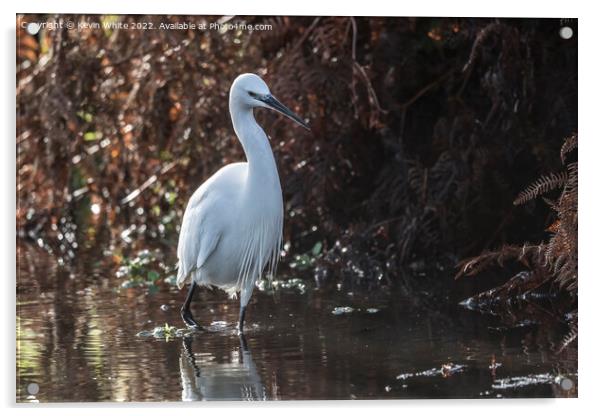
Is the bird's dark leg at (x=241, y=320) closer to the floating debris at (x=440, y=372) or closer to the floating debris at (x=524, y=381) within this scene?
the floating debris at (x=440, y=372)

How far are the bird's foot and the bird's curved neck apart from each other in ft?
1.96

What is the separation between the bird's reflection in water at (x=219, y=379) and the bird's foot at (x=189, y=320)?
39 cm

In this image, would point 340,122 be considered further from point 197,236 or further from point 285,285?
point 197,236

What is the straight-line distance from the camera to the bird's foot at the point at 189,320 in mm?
3764

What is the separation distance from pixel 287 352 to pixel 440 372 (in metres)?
0.51

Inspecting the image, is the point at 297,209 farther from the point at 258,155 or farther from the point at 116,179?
the point at 258,155

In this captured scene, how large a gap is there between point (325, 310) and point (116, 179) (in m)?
1.66

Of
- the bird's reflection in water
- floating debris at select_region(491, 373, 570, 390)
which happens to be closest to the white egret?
the bird's reflection in water

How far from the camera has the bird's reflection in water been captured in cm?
302

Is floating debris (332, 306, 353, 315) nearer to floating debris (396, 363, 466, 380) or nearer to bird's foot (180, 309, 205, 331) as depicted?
bird's foot (180, 309, 205, 331)

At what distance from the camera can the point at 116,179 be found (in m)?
5.17

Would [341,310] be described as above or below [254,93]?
below

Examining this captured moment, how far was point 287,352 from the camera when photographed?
3328mm

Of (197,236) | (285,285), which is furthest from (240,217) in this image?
(285,285)
